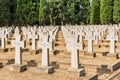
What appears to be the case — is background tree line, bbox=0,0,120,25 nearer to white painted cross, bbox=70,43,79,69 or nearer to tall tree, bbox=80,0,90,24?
tall tree, bbox=80,0,90,24

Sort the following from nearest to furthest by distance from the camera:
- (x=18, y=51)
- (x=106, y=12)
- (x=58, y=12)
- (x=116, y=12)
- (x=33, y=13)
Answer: (x=18, y=51), (x=116, y=12), (x=33, y=13), (x=106, y=12), (x=58, y=12)

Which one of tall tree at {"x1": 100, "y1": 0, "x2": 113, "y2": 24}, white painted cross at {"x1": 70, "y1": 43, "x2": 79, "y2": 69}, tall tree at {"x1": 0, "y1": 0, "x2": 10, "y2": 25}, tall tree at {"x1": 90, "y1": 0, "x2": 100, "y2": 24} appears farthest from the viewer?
tall tree at {"x1": 90, "y1": 0, "x2": 100, "y2": 24}

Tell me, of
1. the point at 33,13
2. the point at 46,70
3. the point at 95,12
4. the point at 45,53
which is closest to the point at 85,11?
the point at 95,12

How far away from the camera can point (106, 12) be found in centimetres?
5228

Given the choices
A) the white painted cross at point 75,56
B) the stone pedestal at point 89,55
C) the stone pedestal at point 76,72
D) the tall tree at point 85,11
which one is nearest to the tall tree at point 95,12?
the tall tree at point 85,11

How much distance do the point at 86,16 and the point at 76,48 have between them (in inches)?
1982

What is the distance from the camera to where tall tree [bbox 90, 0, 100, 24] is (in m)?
56.4

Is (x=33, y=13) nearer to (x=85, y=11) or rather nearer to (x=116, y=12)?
(x=116, y=12)

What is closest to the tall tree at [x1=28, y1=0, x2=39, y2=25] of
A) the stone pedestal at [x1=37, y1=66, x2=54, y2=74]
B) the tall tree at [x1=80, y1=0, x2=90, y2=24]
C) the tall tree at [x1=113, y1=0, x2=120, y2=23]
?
the tall tree at [x1=80, y1=0, x2=90, y2=24]

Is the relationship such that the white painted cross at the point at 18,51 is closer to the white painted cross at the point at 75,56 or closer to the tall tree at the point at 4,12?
the white painted cross at the point at 75,56

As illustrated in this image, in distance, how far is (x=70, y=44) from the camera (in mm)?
10992

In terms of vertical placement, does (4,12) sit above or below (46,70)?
above

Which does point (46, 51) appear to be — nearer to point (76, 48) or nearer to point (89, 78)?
point (76, 48)

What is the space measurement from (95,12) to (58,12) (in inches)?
266
